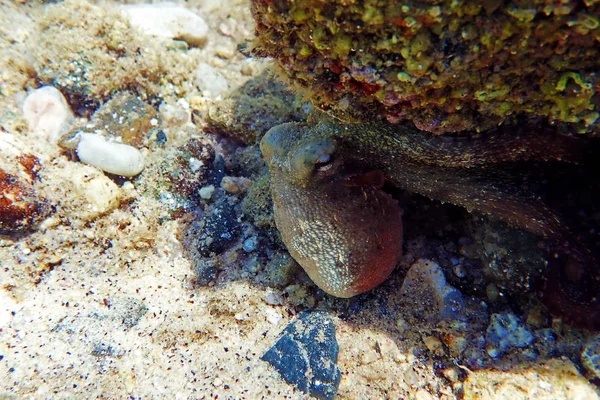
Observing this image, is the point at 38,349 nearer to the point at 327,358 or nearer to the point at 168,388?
the point at 168,388

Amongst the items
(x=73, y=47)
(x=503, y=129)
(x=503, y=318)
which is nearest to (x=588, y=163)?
(x=503, y=129)

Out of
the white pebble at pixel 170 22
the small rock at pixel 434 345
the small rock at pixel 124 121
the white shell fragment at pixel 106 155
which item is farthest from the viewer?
the white pebble at pixel 170 22

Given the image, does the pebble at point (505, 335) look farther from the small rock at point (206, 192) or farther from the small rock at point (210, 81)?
the small rock at point (210, 81)

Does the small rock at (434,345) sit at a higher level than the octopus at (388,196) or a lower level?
lower

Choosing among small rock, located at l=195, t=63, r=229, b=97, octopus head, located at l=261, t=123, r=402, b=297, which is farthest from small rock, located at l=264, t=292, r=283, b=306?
small rock, located at l=195, t=63, r=229, b=97

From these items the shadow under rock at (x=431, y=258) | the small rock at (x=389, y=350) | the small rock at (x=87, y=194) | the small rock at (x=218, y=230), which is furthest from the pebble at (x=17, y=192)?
the small rock at (x=389, y=350)

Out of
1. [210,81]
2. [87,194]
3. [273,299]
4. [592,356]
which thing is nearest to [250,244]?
[273,299]
